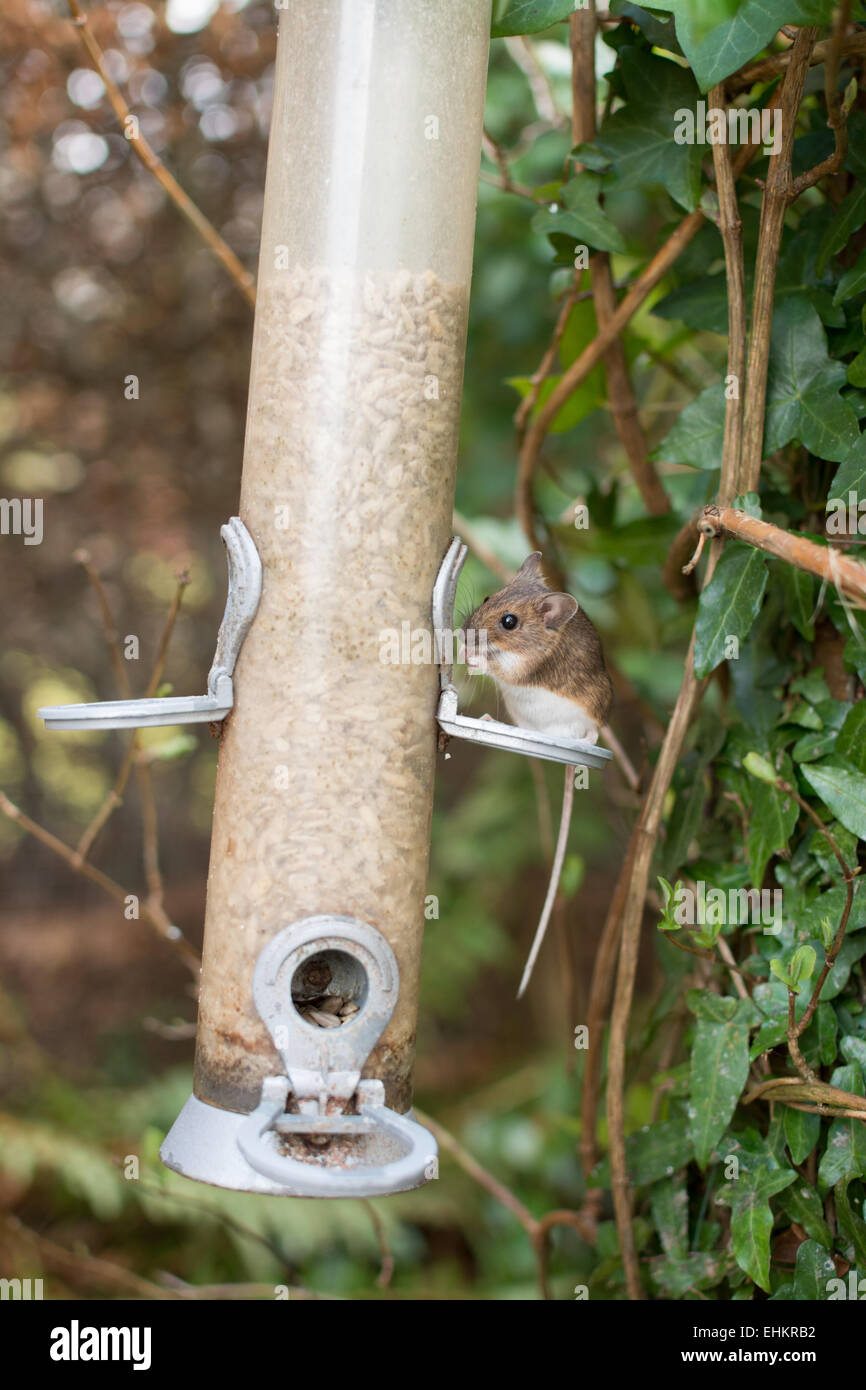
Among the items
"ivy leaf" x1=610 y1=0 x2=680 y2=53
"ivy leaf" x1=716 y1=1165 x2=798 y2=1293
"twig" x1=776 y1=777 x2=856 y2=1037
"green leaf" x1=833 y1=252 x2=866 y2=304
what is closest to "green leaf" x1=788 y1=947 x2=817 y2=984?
"twig" x1=776 y1=777 x2=856 y2=1037

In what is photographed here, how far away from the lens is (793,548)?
1.67 m

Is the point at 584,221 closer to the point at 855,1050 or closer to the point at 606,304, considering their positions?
the point at 606,304

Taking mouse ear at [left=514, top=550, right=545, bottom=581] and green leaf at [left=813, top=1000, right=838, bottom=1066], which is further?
mouse ear at [left=514, top=550, right=545, bottom=581]

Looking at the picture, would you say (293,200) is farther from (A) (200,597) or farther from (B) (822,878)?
(A) (200,597)

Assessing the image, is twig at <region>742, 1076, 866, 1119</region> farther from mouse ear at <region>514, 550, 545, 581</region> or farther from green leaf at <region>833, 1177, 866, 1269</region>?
mouse ear at <region>514, 550, 545, 581</region>

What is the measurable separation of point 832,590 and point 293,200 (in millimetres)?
1104

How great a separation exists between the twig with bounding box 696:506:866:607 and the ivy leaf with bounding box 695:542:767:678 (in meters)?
0.08

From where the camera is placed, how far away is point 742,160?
213 cm

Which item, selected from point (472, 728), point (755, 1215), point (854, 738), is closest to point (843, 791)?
point (854, 738)

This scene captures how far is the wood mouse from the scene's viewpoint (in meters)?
2.21

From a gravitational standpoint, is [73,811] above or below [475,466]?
below

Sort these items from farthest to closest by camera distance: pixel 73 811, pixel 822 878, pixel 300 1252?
pixel 73 811 < pixel 300 1252 < pixel 822 878

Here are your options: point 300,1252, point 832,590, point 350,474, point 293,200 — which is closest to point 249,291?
point 293,200

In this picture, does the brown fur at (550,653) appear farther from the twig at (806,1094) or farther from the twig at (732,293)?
the twig at (806,1094)
